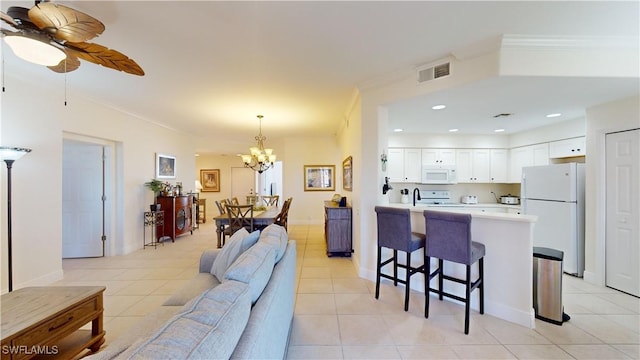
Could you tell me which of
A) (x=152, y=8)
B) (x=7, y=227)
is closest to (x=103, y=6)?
(x=152, y=8)

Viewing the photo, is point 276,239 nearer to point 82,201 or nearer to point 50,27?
point 50,27

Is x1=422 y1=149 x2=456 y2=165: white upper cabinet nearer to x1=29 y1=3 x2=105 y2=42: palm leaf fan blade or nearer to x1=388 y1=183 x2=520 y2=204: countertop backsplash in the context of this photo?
x1=388 y1=183 x2=520 y2=204: countertop backsplash

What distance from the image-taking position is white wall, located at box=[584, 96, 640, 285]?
10.0 feet

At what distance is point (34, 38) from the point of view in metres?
1.55

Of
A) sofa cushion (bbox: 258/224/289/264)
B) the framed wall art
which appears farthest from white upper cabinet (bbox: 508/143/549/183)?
sofa cushion (bbox: 258/224/289/264)

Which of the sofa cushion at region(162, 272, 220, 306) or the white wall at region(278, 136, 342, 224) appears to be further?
the white wall at region(278, 136, 342, 224)

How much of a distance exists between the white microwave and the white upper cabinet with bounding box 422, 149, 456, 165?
11cm

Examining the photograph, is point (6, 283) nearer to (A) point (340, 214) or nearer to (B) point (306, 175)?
(A) point (340, 214)

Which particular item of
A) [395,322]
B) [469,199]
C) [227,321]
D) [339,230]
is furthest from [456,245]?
[469,199]

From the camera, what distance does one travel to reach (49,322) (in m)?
1.59

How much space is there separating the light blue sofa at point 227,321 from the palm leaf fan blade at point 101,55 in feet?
5.64

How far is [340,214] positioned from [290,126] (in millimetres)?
2531

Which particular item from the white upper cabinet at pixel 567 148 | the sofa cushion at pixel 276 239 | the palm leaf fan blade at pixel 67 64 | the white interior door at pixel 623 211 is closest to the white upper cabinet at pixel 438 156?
the white upper cabinet at pixel 567 148

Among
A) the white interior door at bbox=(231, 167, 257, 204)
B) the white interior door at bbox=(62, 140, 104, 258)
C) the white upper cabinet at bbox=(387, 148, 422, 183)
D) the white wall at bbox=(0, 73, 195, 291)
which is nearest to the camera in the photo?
the white wall at bbox=(0, 73, 195, 291)
